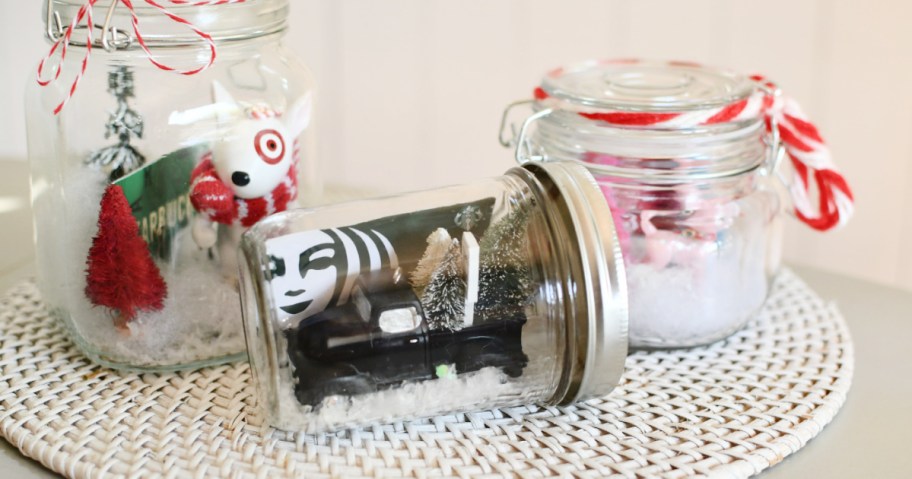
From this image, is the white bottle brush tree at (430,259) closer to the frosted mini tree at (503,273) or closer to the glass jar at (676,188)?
the frosted mini tree at (503,273)

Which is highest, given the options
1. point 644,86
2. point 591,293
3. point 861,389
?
point 644,86

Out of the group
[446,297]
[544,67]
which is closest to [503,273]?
[446,297]

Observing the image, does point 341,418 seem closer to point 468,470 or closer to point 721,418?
point 468,470

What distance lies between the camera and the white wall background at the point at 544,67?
3.59 feet

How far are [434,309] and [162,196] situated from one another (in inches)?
8.4

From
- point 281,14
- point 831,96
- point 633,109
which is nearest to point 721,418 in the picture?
point 633,109

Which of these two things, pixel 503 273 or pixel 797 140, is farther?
pixel 797 140

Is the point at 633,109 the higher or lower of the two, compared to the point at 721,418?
higher

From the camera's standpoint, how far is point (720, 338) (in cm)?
72

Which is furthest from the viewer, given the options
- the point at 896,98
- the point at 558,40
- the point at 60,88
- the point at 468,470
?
the point at 558,40

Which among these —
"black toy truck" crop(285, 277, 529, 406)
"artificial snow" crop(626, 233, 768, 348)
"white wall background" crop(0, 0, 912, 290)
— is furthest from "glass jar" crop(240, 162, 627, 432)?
"white wall background" crop(0, 0, 912, 290)

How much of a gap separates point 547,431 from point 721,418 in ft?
0.38

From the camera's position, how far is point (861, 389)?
0.68 metres

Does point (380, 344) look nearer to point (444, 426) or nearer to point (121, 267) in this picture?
point (444, 426)
